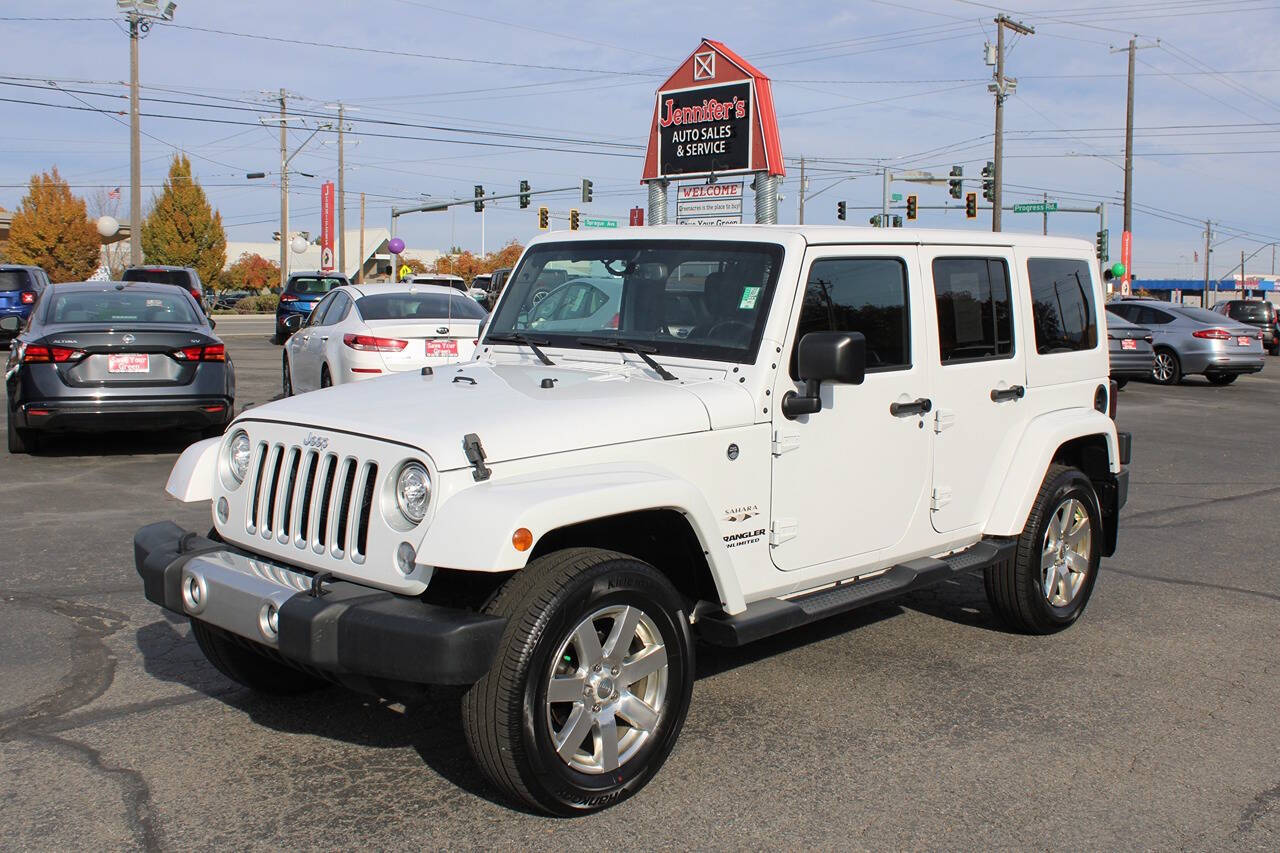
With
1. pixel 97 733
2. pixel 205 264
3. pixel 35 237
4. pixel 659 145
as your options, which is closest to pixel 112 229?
pixel 35 237

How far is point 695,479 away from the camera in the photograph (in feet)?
13.8

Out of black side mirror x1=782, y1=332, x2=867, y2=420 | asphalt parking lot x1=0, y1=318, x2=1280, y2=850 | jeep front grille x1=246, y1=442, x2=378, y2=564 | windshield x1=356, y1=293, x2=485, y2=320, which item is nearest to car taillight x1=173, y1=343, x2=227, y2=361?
windshield x1=356, y1=293, x2=485, y2=320

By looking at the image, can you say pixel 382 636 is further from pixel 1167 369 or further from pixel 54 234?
pixel 54 234

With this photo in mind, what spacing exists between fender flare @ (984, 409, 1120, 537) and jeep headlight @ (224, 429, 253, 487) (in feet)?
10.6

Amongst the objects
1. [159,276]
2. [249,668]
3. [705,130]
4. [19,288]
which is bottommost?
[249,668]

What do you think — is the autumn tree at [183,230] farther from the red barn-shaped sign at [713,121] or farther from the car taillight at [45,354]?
the car taillight at [45,354]

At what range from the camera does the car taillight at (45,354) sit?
1038 centimetres

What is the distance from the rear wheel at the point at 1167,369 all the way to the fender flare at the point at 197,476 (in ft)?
69.7

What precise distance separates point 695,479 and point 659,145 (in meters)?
17.5

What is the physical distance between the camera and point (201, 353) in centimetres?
1089

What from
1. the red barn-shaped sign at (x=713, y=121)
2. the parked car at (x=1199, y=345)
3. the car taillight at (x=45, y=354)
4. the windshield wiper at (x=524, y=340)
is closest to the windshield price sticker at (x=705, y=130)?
the red barn-shaped sign at (x=713, y=121)

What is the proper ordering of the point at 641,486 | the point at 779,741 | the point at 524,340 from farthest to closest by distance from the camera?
the point at 524,340
the point at 779,741
the point at 641,486

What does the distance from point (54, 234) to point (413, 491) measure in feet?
176

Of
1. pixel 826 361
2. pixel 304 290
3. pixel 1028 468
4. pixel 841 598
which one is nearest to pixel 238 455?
pixel 826 361
